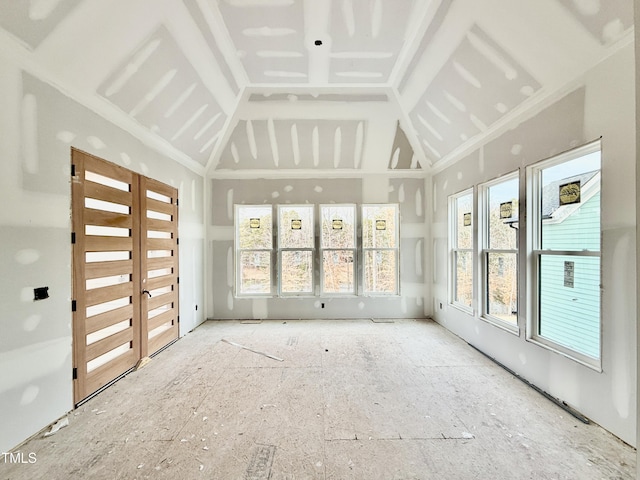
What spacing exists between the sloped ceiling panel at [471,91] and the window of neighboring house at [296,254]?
8.60 ft

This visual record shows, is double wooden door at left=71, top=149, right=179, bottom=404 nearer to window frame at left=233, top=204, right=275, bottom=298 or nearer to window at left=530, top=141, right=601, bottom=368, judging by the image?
window frame at left=233, top=204, right=275, bottom=298

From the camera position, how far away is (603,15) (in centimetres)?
195

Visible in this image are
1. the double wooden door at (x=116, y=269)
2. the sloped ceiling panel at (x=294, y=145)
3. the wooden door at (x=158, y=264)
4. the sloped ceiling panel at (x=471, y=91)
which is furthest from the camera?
the sloped ceiling panel at (x=294, y=145)

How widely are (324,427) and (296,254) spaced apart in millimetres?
3492

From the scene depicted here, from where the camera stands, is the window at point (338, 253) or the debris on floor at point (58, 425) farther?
the window at point (338, 253)

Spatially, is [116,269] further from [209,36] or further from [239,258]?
[209,36]

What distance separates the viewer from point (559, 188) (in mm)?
2682

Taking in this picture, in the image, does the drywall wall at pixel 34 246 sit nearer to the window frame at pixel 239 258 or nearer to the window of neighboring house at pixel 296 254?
the window frame at pixel 239 258

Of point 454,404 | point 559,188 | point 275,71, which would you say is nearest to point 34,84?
point 275,71

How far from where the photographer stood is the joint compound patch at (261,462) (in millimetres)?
1780

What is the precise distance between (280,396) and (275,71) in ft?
13.4

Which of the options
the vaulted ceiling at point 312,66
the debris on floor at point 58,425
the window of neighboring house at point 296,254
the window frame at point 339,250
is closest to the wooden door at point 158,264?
→ the vaulted ceiling at point 312,66

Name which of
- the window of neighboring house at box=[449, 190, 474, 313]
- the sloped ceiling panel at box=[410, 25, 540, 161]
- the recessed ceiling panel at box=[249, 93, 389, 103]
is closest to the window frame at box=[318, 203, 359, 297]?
the window of neighboring house at box=[449, 190, 474, 313]

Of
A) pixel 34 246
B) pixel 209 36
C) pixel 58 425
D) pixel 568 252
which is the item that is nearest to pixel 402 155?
pixel 568 252
